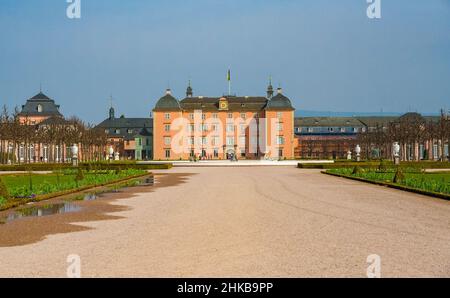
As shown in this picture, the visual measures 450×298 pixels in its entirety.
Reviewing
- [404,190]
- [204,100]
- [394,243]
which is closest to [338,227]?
[394,243]

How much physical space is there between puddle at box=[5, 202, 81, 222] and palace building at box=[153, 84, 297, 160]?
2884 inches

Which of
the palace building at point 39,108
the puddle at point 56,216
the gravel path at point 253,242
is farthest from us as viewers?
the palace building at point 39,108

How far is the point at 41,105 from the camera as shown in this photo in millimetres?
97188

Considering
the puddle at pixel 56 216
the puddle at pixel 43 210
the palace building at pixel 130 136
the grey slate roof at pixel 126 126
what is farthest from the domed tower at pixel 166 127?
the puddle at pixel 43 210

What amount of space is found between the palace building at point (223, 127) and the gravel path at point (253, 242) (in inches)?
2933

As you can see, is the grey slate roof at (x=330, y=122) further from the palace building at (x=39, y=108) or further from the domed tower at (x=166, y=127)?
the palace building at (x=39, y=108)

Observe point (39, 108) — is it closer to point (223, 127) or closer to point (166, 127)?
point (166, 127)

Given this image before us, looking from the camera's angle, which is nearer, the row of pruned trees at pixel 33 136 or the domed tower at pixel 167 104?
the row of pruned trees at pixel 33 136

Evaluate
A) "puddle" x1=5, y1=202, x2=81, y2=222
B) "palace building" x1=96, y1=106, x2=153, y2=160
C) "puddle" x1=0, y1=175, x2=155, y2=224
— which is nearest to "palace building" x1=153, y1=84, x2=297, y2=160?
"palace building" x1=96, y1=106, x2=153, y2=160

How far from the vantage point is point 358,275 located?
266 inches

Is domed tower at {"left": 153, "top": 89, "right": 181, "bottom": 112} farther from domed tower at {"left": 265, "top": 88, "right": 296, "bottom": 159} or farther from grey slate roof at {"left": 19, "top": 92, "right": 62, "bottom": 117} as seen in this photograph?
grey slate roof at {"left": 19, "top": 92, "right": 62, "bottom": 117}

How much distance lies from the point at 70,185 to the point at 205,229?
12.0 metres

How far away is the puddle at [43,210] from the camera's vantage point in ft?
42.7

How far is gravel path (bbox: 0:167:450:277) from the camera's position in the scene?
23.5ft
